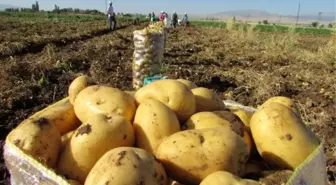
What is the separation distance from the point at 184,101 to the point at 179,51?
32.5ft

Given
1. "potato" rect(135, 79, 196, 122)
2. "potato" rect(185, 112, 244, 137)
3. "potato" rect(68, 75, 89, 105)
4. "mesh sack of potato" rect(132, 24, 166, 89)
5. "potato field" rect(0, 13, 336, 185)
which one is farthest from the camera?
"mesh sack of potato" rect(132, 24, 166, 89)

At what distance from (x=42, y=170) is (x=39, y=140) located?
19 cm

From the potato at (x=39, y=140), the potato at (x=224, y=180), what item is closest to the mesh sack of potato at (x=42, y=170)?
the potato at (x=39, y=140)

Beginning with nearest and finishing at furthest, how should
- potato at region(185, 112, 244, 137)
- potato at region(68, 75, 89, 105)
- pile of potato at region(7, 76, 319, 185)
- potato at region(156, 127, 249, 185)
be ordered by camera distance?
pile of potato at region(7, 76, 319, 185), potato at region(156, 127, 249, 185), potato at region(185, 112, 244, 137), potato at region(68, 75, 89, 105)

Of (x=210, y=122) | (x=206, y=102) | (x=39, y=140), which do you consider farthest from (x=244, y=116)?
(x=39, y=140)

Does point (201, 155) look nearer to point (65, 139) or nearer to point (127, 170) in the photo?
point (127, 170)

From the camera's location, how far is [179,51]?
12234 mm

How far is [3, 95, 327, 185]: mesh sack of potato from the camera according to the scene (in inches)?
77.1

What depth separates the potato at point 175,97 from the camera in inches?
94.9

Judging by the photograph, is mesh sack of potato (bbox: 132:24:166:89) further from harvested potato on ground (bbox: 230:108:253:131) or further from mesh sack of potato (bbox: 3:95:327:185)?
mesh sack of potato (bbox: 3:95:327:185)

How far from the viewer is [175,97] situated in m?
2.41

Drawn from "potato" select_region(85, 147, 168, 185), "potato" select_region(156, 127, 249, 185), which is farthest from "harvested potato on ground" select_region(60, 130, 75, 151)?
"potato" select_region(156, 127, 249, 185)

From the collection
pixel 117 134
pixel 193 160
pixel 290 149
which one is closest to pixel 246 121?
pixel 290 149

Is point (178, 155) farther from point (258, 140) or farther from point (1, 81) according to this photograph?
point (1, 81)
